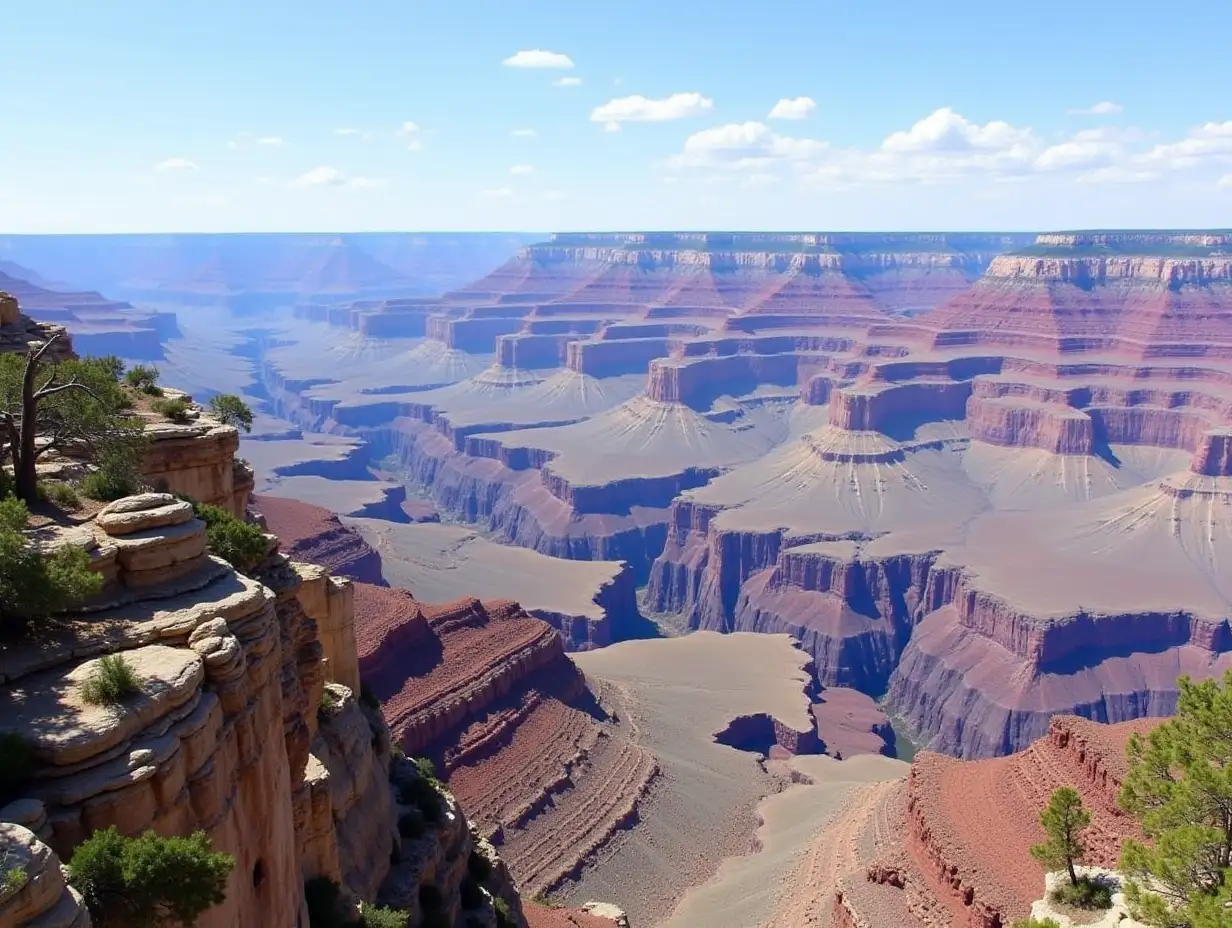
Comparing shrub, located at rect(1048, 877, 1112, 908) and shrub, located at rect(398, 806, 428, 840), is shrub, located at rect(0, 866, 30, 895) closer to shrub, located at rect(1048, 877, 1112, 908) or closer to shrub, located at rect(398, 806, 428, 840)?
shrub, located at rect(398, 806, 428, 840)

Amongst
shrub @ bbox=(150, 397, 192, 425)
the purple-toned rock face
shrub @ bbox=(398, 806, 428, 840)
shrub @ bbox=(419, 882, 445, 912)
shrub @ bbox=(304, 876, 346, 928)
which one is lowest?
the purple-toned rock face

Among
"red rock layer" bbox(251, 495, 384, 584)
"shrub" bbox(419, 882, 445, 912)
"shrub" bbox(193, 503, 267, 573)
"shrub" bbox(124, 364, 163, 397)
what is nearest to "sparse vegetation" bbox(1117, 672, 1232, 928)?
"shrub" bbox(419, 882, 445, 912)

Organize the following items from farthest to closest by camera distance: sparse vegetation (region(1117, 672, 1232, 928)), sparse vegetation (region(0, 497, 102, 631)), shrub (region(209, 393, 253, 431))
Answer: shrub (region(209, 393, 253, 431)), sparse vegetation (region(1117, 672, 1232, 928)), sparse vegetation (region(0, 497, 102, 631))

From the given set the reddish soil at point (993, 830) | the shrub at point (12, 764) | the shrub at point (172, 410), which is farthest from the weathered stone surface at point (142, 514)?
the reddish soil at point (993, 830)

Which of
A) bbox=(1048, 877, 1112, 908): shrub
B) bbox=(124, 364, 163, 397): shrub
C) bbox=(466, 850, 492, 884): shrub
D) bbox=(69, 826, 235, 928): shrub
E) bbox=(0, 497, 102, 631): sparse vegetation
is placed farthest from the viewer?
bbox=(466, 850, 492, 884): shrub

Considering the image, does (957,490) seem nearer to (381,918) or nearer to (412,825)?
(412,825)

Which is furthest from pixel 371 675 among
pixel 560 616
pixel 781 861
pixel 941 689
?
pixel 941 689

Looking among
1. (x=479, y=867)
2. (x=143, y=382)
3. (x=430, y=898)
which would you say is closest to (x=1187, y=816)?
(x=430, y=898)

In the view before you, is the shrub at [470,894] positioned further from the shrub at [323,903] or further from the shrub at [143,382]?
the shrub at [143,382]
